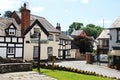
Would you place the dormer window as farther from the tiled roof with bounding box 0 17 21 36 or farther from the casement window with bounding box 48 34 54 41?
the casement window with bounding box 48 34 54 41

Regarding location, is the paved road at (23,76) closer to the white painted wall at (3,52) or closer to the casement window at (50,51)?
the white painted wall at (3,52)

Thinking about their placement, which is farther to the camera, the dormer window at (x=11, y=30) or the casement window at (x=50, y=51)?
the casement window at (x=50, y=51)

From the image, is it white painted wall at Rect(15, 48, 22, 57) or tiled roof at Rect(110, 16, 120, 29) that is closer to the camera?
white painted wall at Rect(15, 48, 22, 57)

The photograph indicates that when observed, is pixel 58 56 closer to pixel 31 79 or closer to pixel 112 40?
pixel 112 40

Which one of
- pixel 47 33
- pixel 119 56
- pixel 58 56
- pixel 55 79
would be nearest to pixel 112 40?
pixel 119 56

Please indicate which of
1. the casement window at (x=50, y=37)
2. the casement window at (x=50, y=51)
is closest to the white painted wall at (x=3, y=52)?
the casement window at (x=50, y=51)

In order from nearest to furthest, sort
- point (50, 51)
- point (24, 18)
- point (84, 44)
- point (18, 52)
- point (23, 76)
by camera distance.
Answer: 1. point (23, 76)
2. point (18, 52)
3. point (24, 18)
4. point (50, 51)
5. point (84, 44)

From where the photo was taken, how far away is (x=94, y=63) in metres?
51.6

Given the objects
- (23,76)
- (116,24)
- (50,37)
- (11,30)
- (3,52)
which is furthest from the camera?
(50,37)

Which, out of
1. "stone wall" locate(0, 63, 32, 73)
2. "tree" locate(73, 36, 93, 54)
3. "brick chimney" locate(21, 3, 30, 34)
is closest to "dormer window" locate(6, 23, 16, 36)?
"brick chimney" locate(21, 3, 30, 34)

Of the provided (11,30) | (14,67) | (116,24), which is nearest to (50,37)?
(11,30)

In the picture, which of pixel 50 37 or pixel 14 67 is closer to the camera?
pixel 14 67

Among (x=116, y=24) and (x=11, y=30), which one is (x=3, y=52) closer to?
(x=11, y=30)

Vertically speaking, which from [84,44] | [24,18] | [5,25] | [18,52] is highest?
[24,18]
